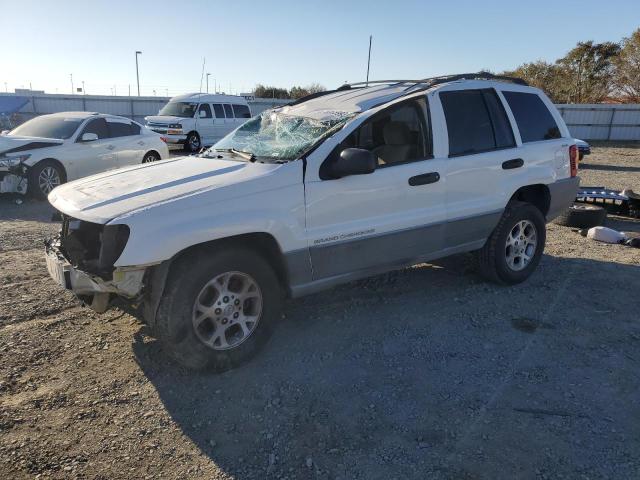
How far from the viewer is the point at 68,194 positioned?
150 inches

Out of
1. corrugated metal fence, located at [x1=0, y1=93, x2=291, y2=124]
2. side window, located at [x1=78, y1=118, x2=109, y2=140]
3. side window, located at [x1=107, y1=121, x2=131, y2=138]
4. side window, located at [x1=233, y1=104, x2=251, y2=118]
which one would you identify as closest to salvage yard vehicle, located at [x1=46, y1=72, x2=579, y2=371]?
side window, located at [x1=78, y1=118, x2=109, y2=140]

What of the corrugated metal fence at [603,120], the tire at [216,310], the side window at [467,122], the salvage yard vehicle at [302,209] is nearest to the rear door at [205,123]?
the salvage yard vehicle at [302,209]

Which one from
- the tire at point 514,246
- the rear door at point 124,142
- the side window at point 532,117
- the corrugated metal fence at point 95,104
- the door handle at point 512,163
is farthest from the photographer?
the corrugated metal fence at point 95,104

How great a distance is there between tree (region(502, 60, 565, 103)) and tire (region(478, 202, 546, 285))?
137ft

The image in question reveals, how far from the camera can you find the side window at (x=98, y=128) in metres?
10.3

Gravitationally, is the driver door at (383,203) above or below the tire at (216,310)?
above

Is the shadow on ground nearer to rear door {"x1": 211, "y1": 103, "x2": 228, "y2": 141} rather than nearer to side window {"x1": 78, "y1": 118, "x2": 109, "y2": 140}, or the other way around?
side window {"x1": 78, "y1": 118, "x2": 109, "y2": 140}

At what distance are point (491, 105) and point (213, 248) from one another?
3.14m

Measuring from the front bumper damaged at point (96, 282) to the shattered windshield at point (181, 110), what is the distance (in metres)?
15.9

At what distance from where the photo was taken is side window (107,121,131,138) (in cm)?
1080

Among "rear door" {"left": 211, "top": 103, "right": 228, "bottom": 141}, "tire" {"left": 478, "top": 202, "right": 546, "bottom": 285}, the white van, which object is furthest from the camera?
"rear door" {"left": 211, "top": 103, "right": 228, "bottom": 141}

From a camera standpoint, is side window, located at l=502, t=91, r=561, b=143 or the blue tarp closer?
side window, located at l=502, t=91, r=561, b=143

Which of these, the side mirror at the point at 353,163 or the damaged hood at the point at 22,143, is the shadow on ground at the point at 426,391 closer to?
the side mirror at the point at 353,163

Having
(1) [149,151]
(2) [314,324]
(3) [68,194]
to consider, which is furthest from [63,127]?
(2) [314,324]
